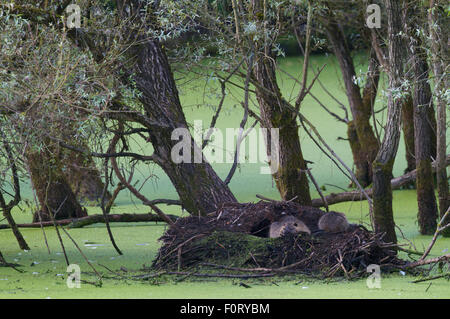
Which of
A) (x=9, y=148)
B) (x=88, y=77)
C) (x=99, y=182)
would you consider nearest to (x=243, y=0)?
(x=88, y=77)

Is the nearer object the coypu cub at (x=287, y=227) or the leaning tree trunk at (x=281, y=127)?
the coypu cub at (x=287, y=227)

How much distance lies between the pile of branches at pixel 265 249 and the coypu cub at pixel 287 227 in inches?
2.1

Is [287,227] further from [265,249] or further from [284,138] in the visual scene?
[284,138]

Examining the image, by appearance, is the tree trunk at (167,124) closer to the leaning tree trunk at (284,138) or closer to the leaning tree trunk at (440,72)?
the leaning tree trunk at (284,138)

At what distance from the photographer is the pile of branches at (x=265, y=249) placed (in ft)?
14.5

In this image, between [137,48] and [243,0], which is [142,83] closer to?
[137,48]

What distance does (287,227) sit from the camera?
4.65 meters

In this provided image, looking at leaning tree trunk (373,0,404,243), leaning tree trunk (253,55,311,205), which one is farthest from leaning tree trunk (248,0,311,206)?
leaning tree trunk (373,0,404,243)

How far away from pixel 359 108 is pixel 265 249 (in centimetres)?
462

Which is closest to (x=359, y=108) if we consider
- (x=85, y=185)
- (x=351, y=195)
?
(x=351, y=195)

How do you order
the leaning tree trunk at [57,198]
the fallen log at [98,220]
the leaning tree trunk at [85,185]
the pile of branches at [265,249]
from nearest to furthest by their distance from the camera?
the pile of branches at [265,249], the fallen log at [98,220], the leaning tree trunk at [57,198], the leaning tree trunk at [85,185]

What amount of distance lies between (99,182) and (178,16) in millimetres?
3693

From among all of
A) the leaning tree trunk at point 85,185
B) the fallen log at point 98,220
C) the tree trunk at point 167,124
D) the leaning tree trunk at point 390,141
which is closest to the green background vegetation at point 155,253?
the fallen log at point 98,220

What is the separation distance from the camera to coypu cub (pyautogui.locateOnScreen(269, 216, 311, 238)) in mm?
4637
